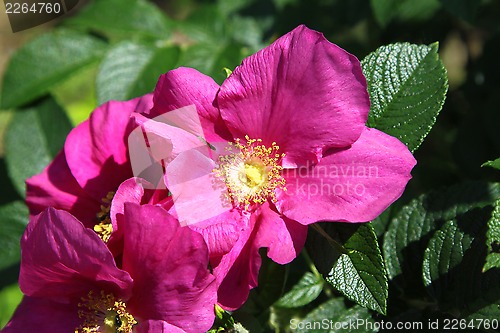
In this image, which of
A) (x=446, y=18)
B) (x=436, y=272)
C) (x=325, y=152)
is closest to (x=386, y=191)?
(x=325, y=152)

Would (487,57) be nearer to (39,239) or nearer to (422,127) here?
(422,127)

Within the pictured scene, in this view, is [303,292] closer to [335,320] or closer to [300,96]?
[335,320]

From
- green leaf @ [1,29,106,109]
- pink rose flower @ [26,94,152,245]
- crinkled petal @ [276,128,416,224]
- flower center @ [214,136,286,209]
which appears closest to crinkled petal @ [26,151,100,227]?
pink rose flower @ [26,94,152,245]

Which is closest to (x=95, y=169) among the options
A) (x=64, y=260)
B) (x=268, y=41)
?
(x=64, y=260)

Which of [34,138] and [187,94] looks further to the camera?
[34,138]

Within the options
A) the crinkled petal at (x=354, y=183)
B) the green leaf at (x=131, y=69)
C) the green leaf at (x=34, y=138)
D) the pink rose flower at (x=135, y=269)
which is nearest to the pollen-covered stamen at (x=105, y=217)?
the pink rose flower at (x=135, y=269)

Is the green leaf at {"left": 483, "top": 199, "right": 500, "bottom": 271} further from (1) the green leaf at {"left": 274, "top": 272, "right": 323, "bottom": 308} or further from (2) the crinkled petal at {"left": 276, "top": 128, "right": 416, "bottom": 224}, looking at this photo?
(1) the green leaf at {"left": 274, "top": 272, "right": 323, "bottom": 308}
